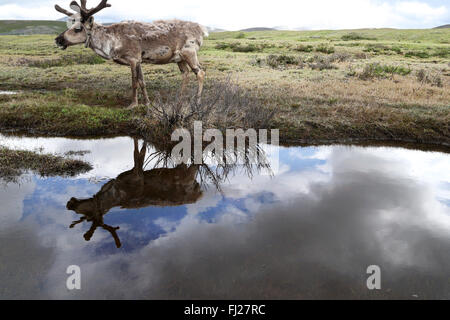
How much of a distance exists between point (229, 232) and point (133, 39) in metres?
7.82

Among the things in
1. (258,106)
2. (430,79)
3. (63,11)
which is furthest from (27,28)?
(258,106)

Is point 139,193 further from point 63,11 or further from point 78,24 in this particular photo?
point 63,11

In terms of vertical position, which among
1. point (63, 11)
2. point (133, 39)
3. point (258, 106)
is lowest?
point (258, 106)

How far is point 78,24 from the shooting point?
10516mm

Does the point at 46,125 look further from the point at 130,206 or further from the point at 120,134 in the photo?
the point at 130,206

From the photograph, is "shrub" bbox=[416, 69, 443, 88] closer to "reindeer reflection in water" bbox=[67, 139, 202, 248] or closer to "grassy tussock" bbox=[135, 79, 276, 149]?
"grassy tussock" bbox=[135, 79, 276, 149]

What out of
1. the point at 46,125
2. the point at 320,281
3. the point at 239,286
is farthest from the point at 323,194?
the point at 46,125

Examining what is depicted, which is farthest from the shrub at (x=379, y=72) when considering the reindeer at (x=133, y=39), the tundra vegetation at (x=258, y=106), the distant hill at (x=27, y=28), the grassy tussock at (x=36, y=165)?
the distant hill at (x=27, y=28)

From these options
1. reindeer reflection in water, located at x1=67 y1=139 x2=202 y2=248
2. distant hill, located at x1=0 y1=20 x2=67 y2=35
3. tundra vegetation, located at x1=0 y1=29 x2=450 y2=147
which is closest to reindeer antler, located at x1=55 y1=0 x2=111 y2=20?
tundra vegetation, located at x1=0 y1=29 x2=450 y2=147

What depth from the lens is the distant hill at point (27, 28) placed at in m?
114

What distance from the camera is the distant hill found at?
373 feet

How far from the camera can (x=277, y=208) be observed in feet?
18.5

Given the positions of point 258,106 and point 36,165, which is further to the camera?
point 258,106
